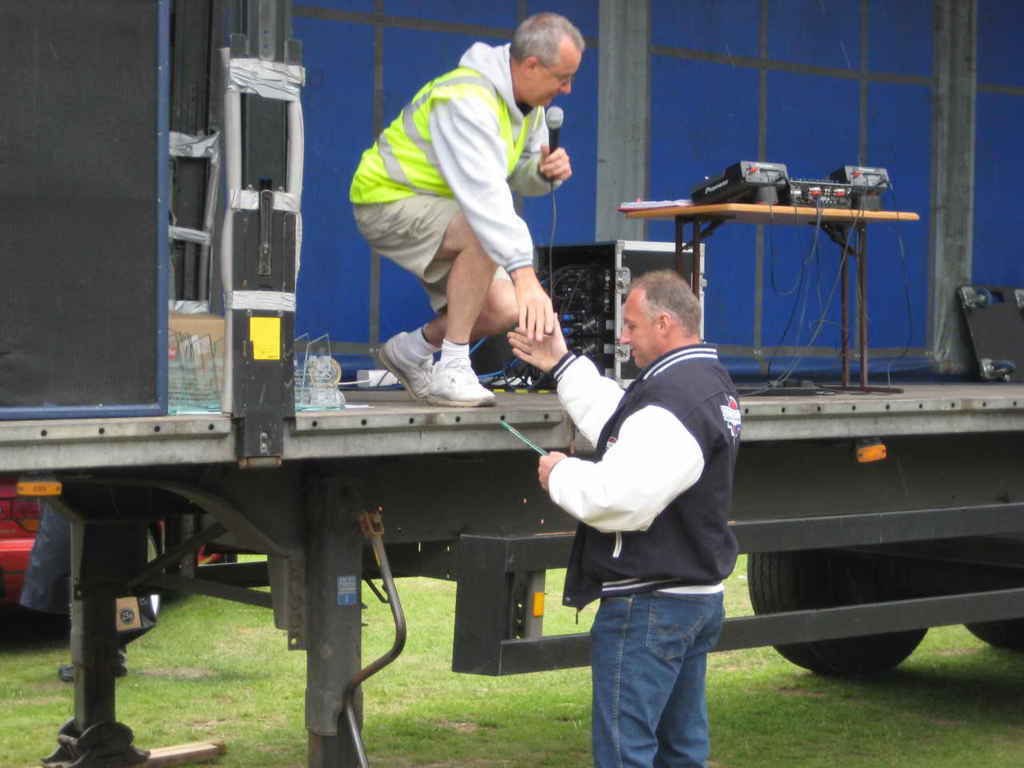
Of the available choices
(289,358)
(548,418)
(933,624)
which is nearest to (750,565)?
(933,624)

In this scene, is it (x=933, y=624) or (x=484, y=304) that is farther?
(x=933, y=624)

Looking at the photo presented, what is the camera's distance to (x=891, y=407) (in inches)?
213

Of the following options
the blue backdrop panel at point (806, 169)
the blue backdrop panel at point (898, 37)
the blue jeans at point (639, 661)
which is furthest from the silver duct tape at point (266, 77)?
the blue backdrop panel at point (898, 37)

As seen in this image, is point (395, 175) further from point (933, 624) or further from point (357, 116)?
point (357, 116)

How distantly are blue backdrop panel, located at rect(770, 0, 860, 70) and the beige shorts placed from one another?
669 centimetres

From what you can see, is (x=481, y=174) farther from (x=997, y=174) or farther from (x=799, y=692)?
(x=997, y=174)

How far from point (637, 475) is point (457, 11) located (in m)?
6.63

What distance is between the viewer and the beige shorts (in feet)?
16.4

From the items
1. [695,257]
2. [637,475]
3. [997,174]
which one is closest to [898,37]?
[997,174]

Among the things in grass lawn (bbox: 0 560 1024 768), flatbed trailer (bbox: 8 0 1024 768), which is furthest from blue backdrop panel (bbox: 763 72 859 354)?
grass lawn (bbox: 0 560 1024 768)

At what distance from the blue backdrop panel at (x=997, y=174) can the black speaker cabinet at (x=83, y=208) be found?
8.69 m

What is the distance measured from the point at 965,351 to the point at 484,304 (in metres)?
7.37

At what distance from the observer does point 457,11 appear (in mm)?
10000

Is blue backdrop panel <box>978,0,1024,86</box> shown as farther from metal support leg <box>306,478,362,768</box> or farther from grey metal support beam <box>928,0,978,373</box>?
metal support leg <box>306,478,362,768</box>
